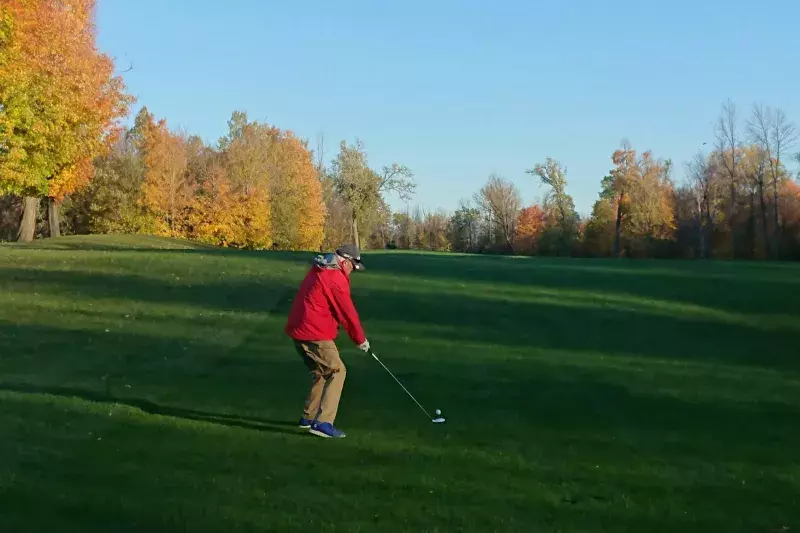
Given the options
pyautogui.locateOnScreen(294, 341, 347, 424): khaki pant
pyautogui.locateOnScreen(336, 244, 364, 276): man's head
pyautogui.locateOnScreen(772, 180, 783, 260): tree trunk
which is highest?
pyautogui.locateOnScreen(772, 180, 783, 260): tree trunk

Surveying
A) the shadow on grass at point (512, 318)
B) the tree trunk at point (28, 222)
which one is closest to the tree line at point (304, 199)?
the tree trunk at point (28, 222)

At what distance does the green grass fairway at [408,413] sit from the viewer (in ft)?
22.3

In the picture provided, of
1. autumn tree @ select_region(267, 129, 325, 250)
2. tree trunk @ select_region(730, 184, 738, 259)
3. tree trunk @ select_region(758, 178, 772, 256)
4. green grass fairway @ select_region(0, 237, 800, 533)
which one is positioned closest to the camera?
green grass fairway @ select_region(0, 237, 800, 533)

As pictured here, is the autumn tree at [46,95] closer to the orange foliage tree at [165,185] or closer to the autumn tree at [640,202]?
the orange foliage tree at [165,185]

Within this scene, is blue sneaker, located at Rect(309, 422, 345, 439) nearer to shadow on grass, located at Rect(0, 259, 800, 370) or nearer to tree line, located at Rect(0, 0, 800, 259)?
shadow on grass, located at Rect(0, 259, 800, 370)

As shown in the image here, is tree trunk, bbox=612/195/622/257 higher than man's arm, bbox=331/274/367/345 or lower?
higher

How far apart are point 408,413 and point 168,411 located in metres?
3.30

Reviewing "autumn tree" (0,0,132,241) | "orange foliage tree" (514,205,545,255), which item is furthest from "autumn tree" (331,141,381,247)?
"autumn tree" (0,0,132,241)

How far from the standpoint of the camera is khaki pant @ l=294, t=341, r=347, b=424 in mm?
9211

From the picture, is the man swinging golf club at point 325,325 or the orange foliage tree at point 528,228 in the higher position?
the orange foliage tree at point 528,228

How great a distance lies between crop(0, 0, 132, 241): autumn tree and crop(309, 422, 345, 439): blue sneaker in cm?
2534

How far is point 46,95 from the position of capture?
3102cm

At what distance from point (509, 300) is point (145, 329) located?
993 centimetres

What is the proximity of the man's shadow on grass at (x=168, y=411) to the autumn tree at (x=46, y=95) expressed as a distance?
21342mm
